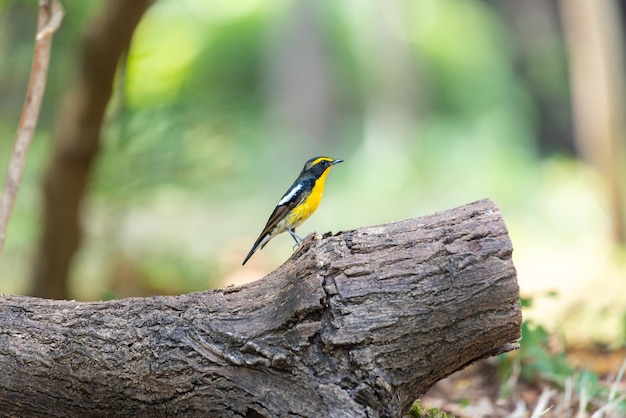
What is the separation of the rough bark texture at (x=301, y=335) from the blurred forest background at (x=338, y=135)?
1.24 metres

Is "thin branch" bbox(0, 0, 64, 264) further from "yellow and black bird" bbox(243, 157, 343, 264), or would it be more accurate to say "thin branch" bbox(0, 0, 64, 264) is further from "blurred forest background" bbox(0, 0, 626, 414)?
"yellow and black bird" bbox(243, 157, 343, 264)

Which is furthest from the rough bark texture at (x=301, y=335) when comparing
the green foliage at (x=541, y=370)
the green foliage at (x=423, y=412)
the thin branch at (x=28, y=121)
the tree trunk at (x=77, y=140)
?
the tree trunk at (x=77, y=140)

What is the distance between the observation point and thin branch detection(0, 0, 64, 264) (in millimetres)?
3885

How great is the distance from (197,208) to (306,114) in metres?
10.5

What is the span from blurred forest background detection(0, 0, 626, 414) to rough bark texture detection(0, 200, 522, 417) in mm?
1241

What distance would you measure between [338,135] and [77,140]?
15.9m

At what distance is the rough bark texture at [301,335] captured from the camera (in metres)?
2.54

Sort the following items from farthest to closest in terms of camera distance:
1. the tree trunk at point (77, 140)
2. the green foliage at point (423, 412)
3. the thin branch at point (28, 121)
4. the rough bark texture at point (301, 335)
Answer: the tree trunk at point (77, 140) < the thin branch at point (28, 121) < the green foliage at point (423, 412) < the rough bark texture at point (301, 335)

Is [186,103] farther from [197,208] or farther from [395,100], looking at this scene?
[395,100]

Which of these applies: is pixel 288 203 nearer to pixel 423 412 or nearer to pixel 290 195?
pixel 290 195

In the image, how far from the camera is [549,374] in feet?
13.7

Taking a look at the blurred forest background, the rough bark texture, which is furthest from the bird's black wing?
the rough bark texture

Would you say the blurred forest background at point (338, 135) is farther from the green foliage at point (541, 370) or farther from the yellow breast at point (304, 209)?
the yellow breast at point (304, 209)

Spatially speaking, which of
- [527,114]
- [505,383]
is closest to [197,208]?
[505,383]
